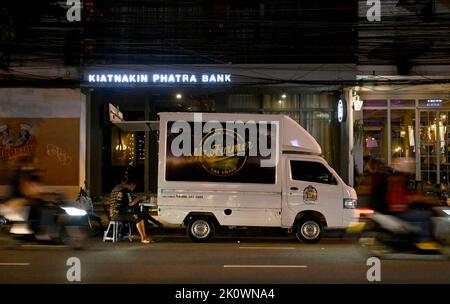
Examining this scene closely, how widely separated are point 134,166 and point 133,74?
12.4 ft

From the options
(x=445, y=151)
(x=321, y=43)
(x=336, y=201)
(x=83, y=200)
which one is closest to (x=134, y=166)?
(x=83, y=200)

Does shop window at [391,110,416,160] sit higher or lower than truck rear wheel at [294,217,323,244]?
higher

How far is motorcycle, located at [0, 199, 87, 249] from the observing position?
11.6 metres

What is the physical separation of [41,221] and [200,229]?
409cm

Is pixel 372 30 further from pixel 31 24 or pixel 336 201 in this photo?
pixel 31 24

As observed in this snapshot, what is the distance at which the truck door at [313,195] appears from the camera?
14172 millimetres

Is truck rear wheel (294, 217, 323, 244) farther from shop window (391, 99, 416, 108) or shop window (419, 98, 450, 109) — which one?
shop window (419, 98, 450, 109)

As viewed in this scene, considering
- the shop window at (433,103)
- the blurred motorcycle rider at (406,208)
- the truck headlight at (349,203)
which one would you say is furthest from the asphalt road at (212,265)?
the shop window at (433,103)

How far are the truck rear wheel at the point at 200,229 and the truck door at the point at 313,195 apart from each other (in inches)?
72.5

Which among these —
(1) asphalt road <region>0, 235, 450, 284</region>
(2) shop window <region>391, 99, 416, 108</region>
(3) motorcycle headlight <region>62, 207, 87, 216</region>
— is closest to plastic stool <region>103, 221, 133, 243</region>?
(1) asphalt road <region>0, 235, 450, 284</region>

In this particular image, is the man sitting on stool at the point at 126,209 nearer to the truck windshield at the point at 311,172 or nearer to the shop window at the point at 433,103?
the truck windshield at the point at 311,172

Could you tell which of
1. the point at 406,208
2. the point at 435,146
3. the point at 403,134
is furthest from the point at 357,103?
the point at 406,208

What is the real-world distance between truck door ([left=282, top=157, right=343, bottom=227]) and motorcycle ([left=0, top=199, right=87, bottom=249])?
197 inches

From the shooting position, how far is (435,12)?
67.2ft
